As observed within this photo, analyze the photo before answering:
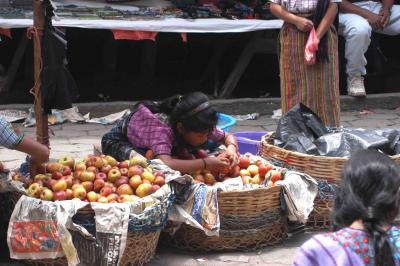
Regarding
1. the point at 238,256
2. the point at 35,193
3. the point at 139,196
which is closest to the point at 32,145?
the point at 35,193

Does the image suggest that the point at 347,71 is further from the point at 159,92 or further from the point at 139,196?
the point at 139,196

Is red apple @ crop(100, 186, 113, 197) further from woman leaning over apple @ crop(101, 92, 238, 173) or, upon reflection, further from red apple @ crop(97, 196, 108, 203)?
woman leaning over apple @ crop(101, 92, 238, 173)

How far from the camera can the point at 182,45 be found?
9.62 meters

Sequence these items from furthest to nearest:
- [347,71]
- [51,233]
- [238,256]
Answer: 1. [347,71]
2. [238,256]
3. [51,233]

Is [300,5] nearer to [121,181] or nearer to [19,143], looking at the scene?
[121,181]

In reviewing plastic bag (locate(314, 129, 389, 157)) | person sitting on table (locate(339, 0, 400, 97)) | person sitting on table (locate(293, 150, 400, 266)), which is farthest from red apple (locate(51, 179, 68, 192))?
person sitting on table (locate(339, 0, 400, 97))

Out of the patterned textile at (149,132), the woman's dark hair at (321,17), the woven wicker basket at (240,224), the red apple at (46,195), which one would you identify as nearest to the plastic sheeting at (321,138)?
the woven wicker basket at (240,224)

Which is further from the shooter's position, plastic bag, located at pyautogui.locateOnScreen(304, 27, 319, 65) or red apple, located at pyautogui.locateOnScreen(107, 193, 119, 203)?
plastic bag, located at pyautogui.locateOnScreen(304, 27, 319, 65)

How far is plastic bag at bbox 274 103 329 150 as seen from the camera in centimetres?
484

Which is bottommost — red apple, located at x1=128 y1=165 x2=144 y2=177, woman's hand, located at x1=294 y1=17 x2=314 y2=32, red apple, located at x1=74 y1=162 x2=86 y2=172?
red apple, located at x1=74 y1=162 x2=86 y2=172

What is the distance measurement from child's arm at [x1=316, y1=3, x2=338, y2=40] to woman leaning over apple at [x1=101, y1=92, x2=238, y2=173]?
136 cm

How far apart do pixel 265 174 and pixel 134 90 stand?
4.47 metres

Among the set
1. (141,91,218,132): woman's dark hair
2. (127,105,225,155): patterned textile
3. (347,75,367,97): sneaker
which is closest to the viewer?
(141,91,218,132): woman's dark hair

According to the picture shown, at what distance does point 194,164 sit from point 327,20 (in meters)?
1.81
